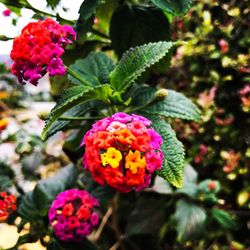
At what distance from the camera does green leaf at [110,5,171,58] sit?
112cm

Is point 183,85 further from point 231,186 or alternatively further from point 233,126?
point 231,186

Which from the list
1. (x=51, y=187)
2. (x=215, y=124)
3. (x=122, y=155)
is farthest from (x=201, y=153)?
(x=122, y=155)

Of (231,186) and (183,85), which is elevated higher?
(183,85)

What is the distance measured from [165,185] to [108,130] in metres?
0.93

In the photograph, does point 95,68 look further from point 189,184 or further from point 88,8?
point 189,184

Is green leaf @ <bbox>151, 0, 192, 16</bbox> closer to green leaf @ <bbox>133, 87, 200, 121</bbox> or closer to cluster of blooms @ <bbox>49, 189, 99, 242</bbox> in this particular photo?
green leaf @ <bbox>133, 87, 200, 121</bbox>

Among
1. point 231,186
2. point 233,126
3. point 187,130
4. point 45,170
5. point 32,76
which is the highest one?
point 32,76

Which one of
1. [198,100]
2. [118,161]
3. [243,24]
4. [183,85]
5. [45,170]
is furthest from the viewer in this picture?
[45,170]

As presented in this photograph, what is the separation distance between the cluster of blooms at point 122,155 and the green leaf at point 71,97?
0.09 metres

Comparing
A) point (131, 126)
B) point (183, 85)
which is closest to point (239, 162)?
point (183, 85)

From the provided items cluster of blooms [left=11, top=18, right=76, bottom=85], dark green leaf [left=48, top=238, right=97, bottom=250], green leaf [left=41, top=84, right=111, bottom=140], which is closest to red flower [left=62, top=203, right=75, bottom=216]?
dark green leaf [left=48, top=238, right=97, bottom=250]

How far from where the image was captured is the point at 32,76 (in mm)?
736

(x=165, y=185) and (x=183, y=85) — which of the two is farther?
(x=183, y=85)

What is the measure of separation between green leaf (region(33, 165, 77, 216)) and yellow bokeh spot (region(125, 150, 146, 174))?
2.10 ft
